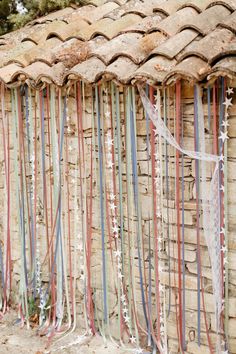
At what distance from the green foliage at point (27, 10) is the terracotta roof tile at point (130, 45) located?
83 cm

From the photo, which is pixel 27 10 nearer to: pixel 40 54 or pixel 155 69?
pixel 40 54

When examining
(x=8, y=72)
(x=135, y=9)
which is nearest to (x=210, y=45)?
(x=135, y=9)

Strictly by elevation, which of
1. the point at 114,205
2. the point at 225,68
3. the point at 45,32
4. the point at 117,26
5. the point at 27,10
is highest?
the point at 27,10

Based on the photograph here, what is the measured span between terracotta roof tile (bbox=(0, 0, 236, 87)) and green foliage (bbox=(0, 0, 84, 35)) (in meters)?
0.83

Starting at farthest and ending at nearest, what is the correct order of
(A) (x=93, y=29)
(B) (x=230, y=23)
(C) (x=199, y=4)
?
(A) (x=93, y=29), (C) (x=199, y=4), (B) (x=230, y=23)

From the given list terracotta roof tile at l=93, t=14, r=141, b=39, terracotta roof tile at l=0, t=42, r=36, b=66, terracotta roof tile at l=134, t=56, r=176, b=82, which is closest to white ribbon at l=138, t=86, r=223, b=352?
terracotta roof tile at l=134, t=56, r=176, b=82

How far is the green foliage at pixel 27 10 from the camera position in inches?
251

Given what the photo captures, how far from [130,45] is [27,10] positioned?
10.4ft

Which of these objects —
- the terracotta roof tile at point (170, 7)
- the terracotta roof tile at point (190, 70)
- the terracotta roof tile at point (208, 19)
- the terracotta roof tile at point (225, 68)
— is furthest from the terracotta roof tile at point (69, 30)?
the terracotta roof tile at point (225, 68)

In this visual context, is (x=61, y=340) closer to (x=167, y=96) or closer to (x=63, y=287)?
(x=63, y=287)

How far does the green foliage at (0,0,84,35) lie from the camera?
20.9 ft

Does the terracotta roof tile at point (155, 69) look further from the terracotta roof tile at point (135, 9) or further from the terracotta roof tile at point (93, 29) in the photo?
the terracotta roof tile at point (135, 9)

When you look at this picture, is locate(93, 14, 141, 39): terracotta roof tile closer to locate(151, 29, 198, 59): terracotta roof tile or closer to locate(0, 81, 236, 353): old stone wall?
locate(0, 81, 236, 353): old stone wall

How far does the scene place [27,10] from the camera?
22.8 feet
